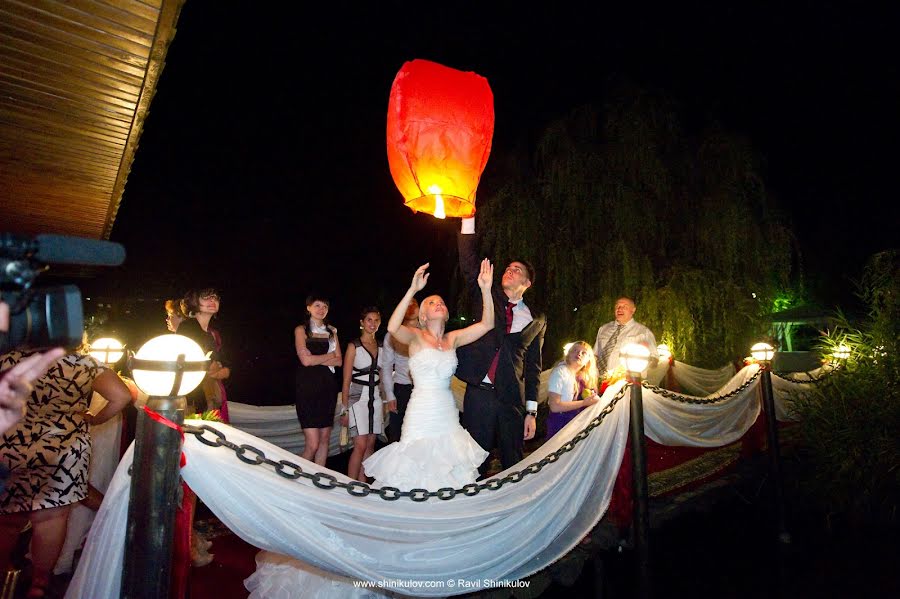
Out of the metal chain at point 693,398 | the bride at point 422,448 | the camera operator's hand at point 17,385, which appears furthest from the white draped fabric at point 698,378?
the camera operator's hand at point 17,385

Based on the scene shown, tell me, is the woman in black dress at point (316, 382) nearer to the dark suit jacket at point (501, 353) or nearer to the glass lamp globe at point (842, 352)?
the dark suit jacket at point (501, 353)

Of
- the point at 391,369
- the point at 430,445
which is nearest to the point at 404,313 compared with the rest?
the point at 430,445

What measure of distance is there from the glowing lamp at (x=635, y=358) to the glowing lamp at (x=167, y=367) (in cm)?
284

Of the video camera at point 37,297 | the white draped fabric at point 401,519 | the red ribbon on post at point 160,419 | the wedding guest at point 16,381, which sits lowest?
the white draped fabric at point 401,519

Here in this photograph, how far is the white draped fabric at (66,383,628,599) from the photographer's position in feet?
6.03

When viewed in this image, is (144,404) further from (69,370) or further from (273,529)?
(69,370)

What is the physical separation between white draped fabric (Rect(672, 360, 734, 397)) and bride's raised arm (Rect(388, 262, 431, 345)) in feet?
19.8

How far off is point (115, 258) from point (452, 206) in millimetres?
2292

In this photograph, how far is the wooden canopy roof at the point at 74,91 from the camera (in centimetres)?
236

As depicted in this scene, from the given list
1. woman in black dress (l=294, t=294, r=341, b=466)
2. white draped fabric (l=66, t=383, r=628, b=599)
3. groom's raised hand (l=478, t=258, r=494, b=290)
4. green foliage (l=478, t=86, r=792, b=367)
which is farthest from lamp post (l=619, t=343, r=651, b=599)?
green foliage (l=478, t=86, r=792, b=367)

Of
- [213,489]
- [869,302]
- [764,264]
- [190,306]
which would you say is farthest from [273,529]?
[764,264]

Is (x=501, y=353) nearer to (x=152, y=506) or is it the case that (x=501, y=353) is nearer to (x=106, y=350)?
(x=152, y=506)

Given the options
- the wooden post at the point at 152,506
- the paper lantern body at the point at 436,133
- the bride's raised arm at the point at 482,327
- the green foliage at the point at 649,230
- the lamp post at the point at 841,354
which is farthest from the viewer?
the green foliage at the point at 649,230

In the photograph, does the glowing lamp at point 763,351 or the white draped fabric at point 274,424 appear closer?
the glowing lamp at point 763,351
